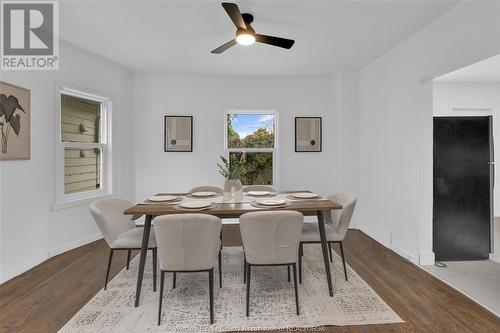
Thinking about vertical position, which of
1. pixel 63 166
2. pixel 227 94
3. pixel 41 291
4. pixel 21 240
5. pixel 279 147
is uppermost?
pixel 227 94

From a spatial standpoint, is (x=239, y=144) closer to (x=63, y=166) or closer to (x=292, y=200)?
(x=292, y=200)

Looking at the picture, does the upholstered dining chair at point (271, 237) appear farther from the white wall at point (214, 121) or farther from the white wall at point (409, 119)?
the white wall at point (214, 121)

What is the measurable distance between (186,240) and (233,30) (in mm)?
2391

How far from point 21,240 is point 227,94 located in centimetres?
350

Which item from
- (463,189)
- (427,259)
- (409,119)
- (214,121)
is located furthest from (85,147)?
(463,189)

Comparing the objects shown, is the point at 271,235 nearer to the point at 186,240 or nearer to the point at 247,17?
the point at 186,240

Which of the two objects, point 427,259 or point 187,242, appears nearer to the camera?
point 187,242

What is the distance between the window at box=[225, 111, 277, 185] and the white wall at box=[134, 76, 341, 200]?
0.44 ft

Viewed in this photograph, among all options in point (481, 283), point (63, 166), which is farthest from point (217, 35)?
point (481, 283)

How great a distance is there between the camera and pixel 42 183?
10.7ft

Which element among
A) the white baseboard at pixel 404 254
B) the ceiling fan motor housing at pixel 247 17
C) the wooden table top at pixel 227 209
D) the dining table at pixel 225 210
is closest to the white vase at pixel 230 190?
the dining table at pixel 225 210

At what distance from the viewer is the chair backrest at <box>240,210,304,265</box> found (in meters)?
2.09

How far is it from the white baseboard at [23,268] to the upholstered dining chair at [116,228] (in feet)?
3.55

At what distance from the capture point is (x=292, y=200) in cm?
278
